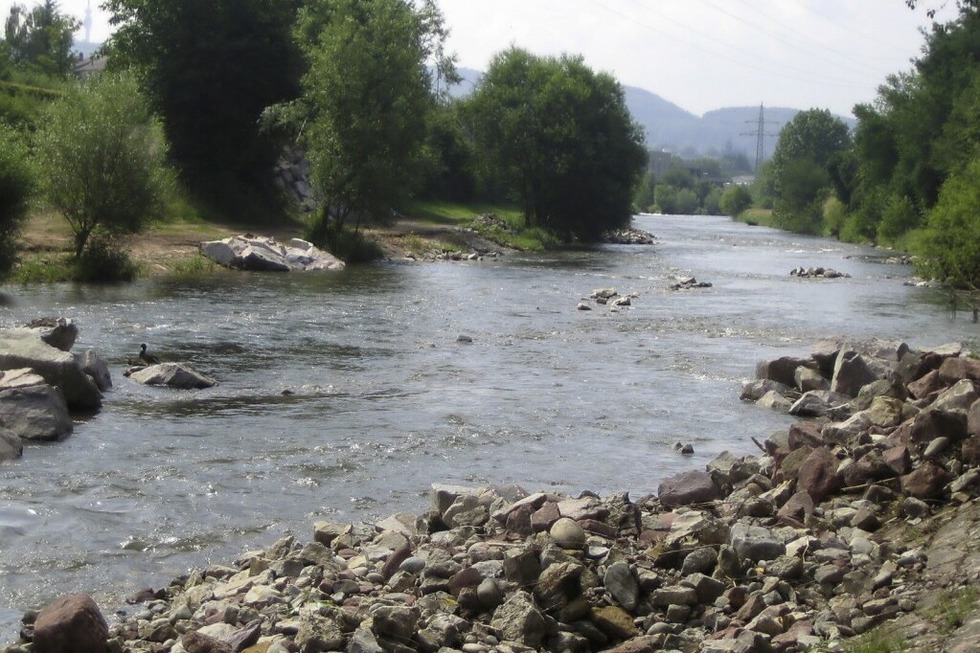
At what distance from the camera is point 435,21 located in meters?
70.8

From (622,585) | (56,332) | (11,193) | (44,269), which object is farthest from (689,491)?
(44,269)

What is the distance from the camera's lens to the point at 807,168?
136m

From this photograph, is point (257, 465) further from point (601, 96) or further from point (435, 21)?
point (601, 96)

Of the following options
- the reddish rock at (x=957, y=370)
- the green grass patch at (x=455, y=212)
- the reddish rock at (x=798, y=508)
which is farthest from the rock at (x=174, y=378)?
the green grass patch at (x=455, y=212)

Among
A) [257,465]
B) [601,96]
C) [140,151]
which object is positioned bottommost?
[257,465]

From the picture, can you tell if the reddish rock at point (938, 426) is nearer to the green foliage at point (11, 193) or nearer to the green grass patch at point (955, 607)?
the green grass patch at point (955, 607)

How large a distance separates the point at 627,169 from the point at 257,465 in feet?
223

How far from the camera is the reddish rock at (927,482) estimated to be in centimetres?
1140

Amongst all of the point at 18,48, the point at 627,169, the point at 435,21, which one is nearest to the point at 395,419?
the point at 435,21

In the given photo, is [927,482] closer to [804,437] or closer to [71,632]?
[804,437]

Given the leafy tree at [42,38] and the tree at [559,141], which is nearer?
the tree at [559,141]

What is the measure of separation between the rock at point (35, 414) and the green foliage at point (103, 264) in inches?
874

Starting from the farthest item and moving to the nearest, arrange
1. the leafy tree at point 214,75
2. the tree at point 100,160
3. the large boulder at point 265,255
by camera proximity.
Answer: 1. the leafy tree at point 214,75
2. the large boulder at point 265,255
3. the tree at point 100,160

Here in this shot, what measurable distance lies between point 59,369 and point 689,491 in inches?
432
